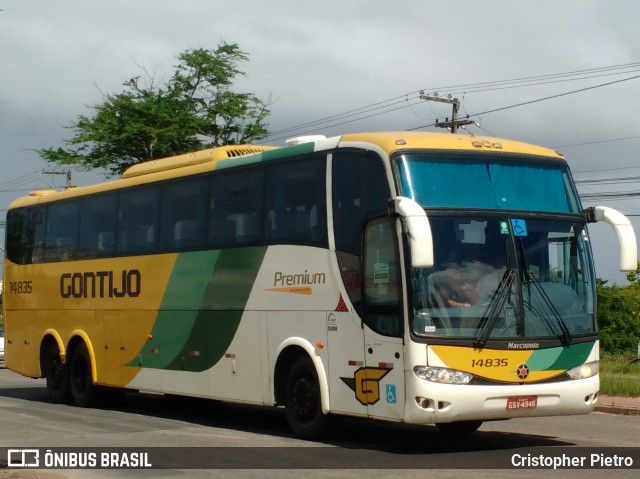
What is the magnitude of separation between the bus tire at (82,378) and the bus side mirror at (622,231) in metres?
10.1

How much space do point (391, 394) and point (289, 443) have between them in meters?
1.87

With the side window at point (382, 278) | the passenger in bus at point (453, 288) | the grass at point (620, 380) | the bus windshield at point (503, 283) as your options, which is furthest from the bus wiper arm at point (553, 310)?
the grass at point (620, 380)

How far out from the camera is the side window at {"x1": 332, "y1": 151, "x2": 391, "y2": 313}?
42.9ft

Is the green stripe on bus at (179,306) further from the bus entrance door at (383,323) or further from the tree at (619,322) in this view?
the tree at (619,322)

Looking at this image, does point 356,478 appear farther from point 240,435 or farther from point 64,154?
point 64,154

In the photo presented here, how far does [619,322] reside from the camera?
143ft

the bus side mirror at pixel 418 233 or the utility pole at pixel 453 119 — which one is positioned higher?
the utility pole at pixel 453 119

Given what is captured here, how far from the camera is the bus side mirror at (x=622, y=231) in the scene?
13.0 m

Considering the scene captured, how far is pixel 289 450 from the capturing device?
13062 millimetres

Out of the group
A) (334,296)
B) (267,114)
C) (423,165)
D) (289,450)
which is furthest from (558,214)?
(267,114)

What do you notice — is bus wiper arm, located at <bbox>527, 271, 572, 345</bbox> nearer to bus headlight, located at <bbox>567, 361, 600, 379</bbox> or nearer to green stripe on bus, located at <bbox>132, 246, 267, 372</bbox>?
bus headlight, located at <bbox>567, 361, 600, 379</bbox>

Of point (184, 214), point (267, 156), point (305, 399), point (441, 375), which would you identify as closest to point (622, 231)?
point (441, 375)

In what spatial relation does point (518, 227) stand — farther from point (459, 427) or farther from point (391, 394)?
point (459, 427)

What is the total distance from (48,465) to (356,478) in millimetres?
3347
